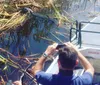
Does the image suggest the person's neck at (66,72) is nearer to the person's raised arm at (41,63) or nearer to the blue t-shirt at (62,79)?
the blue t-shirt at (62,79)

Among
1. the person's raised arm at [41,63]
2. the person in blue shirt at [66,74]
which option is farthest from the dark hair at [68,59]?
the person's raised arm at [41,63]

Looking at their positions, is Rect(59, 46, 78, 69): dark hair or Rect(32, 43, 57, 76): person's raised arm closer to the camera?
Rect(59, 46, 78, 69): dark hair

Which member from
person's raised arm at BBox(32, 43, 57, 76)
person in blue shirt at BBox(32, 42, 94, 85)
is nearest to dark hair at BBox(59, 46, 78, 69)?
person in blue shirt at BBox(32, 42, 94, 85)

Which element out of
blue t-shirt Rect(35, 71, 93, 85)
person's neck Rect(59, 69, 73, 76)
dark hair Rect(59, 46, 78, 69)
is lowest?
blue t-shirt Rect(35, 71, 93, 85)

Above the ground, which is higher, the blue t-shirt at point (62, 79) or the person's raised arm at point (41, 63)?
the person's raised arm at point (41, 63)

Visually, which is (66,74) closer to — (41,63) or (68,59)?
(68,59)

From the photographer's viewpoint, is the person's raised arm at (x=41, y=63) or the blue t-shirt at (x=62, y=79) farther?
the person's raised arm at (x=41, y=63)

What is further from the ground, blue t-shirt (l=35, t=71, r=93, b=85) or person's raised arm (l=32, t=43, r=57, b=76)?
person's raised arm (l=32, t=43, r=57, b=76)

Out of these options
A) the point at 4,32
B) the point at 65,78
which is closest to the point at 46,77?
the point at 65,78

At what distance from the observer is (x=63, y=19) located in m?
5.11

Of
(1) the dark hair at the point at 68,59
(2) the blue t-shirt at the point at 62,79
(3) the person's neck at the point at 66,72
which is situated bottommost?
(2) the blue t-shirt at the point at 62,79

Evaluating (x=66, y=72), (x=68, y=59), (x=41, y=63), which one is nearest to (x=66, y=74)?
(x=66, y=72)

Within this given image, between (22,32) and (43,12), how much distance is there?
513 millimetres

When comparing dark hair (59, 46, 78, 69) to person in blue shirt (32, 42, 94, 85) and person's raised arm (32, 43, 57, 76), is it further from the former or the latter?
person's raised arm (32, 43, 57, 76)
